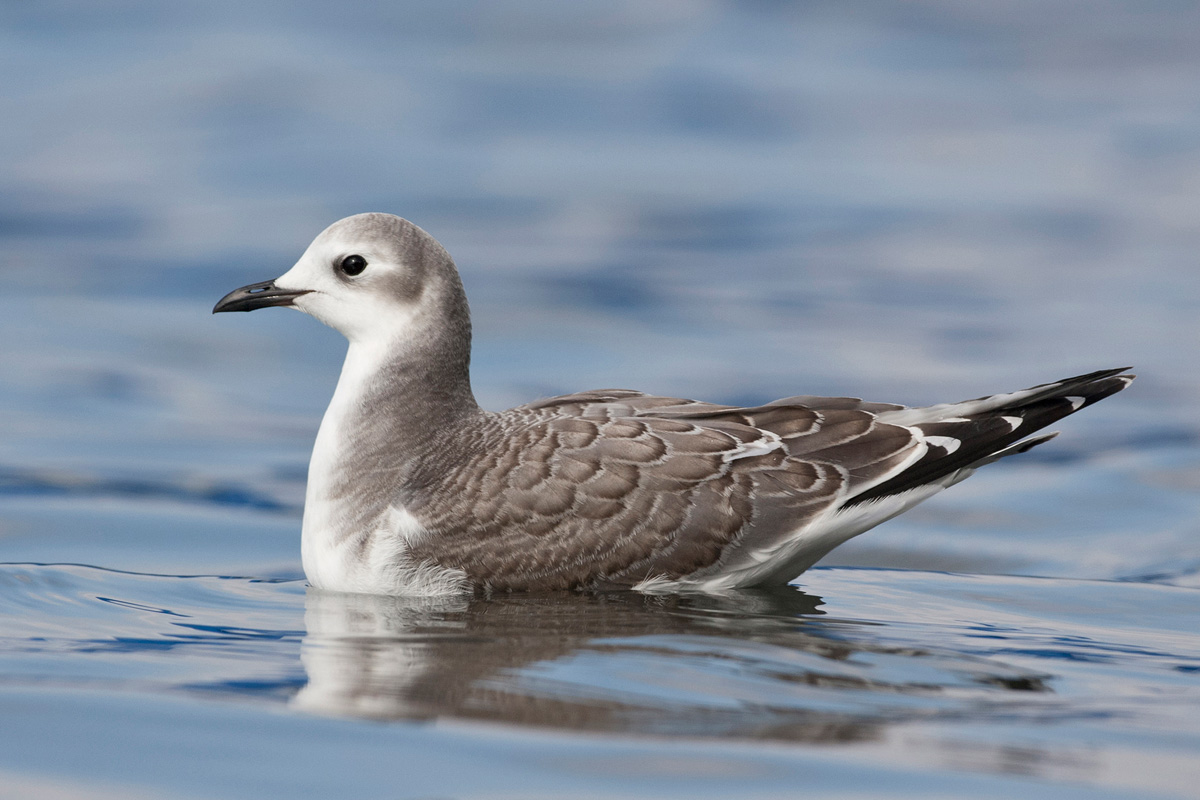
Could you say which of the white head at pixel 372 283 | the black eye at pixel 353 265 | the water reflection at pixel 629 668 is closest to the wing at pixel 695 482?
the water reflection at pixel 629 668

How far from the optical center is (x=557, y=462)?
7.03m

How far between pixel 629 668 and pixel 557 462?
1438mm

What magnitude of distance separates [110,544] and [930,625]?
4658 mm

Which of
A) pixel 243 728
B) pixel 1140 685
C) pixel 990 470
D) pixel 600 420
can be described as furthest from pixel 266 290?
pixel 990 470

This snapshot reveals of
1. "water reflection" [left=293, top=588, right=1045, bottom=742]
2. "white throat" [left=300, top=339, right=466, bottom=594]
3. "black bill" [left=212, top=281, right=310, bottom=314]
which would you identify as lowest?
"water reflection" [left=293, top=588, right=1045, bottom=742]

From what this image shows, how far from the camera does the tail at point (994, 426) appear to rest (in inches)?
286

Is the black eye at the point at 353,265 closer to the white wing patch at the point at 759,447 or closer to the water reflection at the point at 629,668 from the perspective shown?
the water reflection at the point at 629,668

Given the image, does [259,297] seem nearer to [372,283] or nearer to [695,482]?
[372,283]

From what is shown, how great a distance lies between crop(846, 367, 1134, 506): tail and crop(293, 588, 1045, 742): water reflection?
0.80 m

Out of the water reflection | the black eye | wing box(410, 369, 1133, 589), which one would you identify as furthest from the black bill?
the water reflection

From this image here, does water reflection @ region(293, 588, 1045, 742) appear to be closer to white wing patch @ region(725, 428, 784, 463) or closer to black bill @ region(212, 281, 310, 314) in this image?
white wing patch @ region(725, 428, 784, 463)

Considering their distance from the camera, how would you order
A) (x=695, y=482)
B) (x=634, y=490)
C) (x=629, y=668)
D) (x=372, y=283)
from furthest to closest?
(x=372, y=283)
(x=695, y=482)
(x=634, y=490)
(x=629, y=668)

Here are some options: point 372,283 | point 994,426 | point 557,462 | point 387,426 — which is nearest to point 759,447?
point 557,462

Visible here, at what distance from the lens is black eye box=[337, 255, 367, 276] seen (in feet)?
24.5
